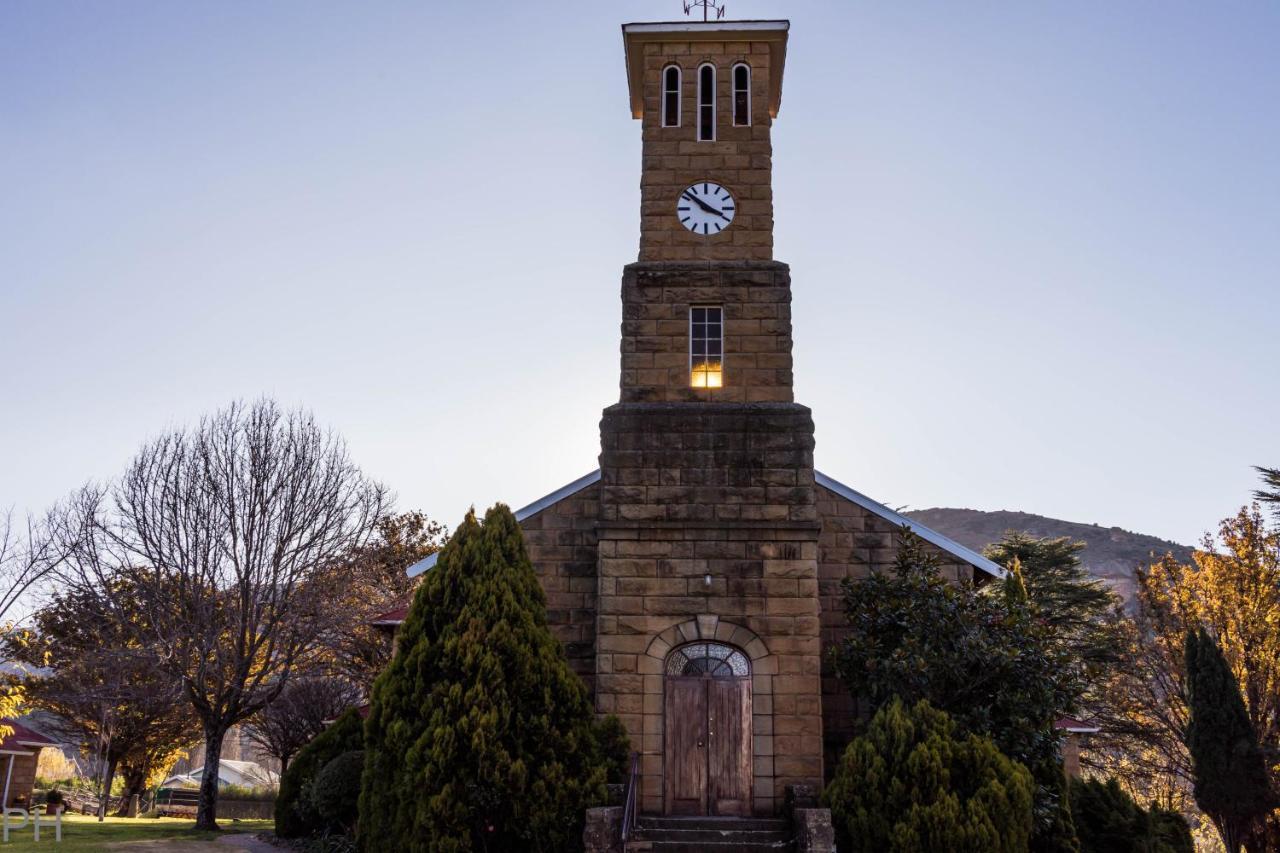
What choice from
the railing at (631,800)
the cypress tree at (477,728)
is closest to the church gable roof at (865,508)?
the cypress tree at (477,728)

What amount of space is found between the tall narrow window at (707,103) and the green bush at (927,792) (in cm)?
1008

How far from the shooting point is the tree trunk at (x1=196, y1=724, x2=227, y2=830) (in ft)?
66.4

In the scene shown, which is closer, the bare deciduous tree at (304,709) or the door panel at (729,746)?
the door panel at (729,746)

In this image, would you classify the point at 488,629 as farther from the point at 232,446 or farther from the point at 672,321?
the point at 232,446

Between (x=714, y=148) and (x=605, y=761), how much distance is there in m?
10.2

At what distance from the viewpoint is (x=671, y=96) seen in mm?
17922

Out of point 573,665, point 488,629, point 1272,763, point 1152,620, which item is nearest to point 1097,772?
point 1152,620

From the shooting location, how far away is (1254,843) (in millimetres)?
21812

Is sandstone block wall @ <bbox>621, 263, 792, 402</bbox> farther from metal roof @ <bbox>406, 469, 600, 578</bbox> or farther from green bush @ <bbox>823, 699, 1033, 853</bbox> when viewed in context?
green bush @ <bbox>823, 699, 1033, 853</bbox>

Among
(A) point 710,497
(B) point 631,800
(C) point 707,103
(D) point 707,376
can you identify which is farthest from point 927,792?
(C) point 707,103

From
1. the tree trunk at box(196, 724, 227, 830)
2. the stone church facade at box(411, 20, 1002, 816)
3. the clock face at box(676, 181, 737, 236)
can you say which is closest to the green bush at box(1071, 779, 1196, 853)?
the stone church facade at box(411, 20, 1002, 816)

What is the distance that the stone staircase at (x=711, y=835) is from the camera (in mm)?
13211

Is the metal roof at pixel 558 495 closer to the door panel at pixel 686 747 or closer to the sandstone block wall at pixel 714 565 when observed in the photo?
the sandstone block wall at pixel 714 565

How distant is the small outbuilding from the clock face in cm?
2436
